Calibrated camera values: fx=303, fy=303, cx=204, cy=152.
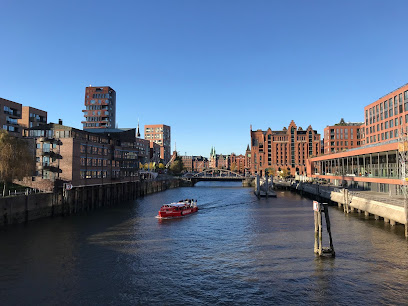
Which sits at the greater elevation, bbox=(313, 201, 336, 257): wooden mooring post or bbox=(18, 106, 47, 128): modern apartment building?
bbox=(18, 106, 47, 128): modern apartment building

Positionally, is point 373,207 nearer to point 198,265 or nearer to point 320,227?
point 320,227

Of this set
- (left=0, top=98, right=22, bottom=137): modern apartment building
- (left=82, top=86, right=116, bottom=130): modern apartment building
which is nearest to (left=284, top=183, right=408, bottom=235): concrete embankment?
(left=0, top=98, right=22, bottom=137): modern apartment building

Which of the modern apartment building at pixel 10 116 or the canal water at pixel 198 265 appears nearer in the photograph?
the canal water at pixel 198 265

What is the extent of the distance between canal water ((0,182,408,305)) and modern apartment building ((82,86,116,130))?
111718 millimetres

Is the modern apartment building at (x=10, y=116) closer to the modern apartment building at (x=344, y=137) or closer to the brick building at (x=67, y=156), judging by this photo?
the brick building at (x=67, y=156)

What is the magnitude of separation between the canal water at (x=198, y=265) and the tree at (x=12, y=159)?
13902 millimetres

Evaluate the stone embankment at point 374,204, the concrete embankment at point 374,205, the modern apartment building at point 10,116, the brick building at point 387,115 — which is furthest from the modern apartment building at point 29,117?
the brick building at point 387,115

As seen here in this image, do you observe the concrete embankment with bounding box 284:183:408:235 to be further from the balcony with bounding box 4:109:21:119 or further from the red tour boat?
the balcony with bounding box 4:109:21:119

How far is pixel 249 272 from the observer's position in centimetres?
3241

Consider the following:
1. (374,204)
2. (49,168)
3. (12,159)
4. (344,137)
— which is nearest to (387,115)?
(374,204)

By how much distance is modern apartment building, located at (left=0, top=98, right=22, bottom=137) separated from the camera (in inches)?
4316

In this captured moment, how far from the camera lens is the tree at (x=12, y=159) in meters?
60.6

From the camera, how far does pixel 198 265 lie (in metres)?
34.6

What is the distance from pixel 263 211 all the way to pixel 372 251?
4108cm
